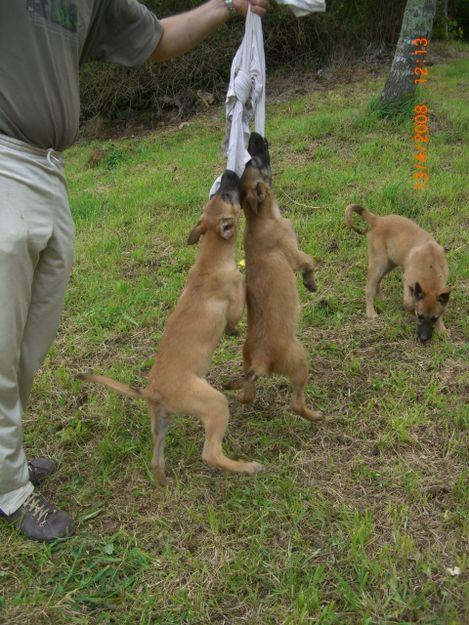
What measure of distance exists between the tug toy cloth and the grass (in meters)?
1.62

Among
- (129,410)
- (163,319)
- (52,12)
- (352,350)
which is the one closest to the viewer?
(52,12)

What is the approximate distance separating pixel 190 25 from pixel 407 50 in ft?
19.2

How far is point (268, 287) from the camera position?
3.70 m

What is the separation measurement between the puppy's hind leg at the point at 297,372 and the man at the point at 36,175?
1.44 meters

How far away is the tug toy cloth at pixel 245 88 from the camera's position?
355 cm

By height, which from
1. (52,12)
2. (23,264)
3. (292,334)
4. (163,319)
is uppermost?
(52,12)

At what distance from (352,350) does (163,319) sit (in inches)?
66.3

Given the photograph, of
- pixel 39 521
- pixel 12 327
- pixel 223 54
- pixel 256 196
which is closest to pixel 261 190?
pixel 256 196

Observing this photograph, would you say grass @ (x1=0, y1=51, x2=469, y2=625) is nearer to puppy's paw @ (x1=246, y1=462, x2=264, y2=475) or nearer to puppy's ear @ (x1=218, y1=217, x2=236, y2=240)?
puppy's paw @ (x1=246, y1=462, x2=264, y2=475)

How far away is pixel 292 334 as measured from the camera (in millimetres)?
3631

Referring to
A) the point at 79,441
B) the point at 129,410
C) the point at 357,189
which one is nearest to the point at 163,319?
the point at 129,410

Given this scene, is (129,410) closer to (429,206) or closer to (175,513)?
(175,513)

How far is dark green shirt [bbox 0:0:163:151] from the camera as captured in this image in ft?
8.40

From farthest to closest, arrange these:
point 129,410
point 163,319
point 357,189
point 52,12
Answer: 1. point 357,189
2. point 163,319
3. point 129,410
4. point 52,12
